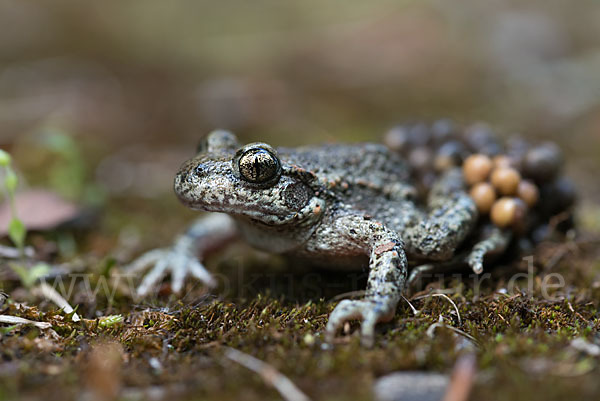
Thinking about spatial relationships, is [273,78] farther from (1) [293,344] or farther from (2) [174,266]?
(1) [293,344]

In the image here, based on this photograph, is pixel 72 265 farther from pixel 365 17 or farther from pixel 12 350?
pixel 365 17

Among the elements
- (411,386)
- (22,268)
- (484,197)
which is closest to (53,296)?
(22,268)

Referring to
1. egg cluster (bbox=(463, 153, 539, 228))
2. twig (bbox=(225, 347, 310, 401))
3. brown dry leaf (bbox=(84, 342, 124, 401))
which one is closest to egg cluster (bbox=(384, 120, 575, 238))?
egg cluster (bbox=(463, 153, 539, 228))

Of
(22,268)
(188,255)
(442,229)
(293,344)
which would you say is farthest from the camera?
(188,255)

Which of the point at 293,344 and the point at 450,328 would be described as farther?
the point at 450,328

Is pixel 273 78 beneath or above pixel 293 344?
above

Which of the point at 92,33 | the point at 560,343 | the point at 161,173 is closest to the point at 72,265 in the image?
the point at 161,173

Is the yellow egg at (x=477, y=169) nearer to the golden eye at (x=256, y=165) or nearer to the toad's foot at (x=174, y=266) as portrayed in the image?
the golden eye at (x=256, y=165)

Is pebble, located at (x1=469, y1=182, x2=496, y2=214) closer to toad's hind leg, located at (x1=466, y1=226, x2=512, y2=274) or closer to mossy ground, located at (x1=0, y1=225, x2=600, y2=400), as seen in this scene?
toad's hind leg, located at (x1=466, y1=226, x2=512, y2=274)

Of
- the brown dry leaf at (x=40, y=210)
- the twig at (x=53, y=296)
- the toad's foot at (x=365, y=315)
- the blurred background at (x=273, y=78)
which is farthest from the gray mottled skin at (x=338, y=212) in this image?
the blurred background at (x=273, y=78)
